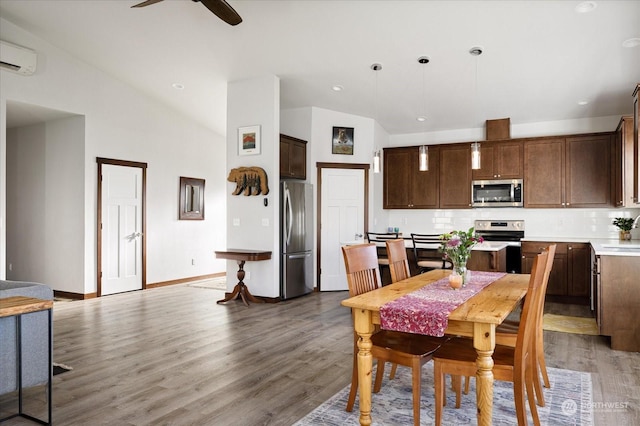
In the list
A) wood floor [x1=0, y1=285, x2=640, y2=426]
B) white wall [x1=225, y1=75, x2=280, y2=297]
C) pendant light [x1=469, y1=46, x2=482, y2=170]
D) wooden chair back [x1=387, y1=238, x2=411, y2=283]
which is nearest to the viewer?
wood floor [x1=0, y1=285, x2=640, y2=426]

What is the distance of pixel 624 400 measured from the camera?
9.05ft

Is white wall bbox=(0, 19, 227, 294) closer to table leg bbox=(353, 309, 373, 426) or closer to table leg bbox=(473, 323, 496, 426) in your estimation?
table leg bbox=(353, 309, 373, 426)

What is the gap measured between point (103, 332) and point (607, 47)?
5.94 m

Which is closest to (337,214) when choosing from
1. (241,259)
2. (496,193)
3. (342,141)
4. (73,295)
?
(342,141)

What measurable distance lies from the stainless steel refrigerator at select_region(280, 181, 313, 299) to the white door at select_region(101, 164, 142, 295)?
2685mm

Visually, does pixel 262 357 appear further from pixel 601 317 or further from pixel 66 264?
pixel 66 264

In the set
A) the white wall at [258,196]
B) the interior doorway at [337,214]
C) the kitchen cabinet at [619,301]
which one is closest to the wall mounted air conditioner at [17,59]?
the white wall at [258,196]

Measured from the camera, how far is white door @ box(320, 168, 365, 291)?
275 inches

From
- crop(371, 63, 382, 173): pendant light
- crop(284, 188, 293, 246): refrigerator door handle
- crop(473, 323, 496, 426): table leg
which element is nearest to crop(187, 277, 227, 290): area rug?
crop(284, 188, 293, 246): refrigerator door handle

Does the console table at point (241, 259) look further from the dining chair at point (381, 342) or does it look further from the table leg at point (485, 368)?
the table leg at point (485, 368)

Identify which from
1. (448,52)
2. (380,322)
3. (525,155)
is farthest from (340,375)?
(525,155)

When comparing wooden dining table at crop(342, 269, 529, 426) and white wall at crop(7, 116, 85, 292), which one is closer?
wooden dining table at crop(342, 269, 529, 426)

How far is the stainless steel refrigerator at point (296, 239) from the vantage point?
6078 mm

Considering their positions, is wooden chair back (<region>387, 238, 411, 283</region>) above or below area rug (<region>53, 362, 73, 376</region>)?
above
